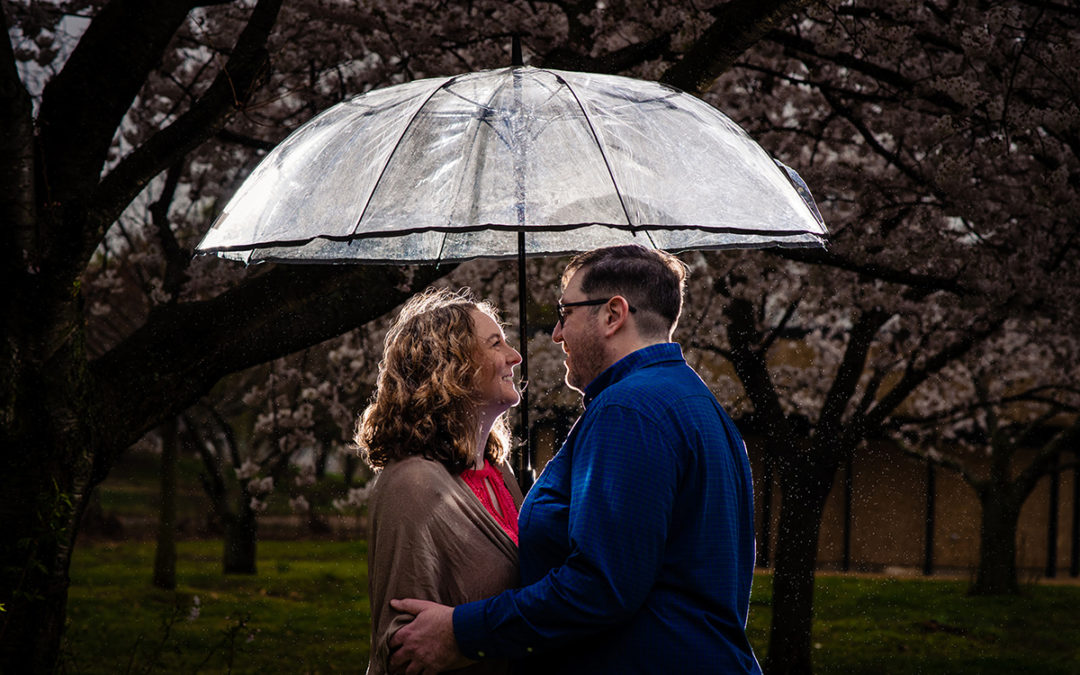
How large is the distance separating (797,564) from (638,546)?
27.8 feet

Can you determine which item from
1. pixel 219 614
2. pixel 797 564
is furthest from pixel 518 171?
pixel 219 614

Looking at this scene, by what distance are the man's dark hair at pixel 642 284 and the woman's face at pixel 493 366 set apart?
37 cm

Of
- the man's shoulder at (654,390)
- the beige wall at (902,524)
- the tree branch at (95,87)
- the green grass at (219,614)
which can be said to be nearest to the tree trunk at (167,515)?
the green grass at (219,614)

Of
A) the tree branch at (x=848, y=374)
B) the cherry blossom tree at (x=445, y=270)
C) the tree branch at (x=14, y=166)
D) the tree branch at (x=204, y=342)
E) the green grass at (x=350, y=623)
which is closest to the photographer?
the tree branch at (x=14, y=166)

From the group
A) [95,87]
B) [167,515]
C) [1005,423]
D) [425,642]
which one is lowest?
[167,515]

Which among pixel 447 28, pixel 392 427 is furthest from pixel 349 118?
pixel 447 28

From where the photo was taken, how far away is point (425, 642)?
2.17 meters

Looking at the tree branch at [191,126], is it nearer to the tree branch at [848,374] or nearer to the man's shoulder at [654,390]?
the man's shoulder at [654,390]

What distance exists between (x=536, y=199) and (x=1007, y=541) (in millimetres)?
14491

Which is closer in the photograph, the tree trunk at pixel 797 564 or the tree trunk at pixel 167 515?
the tree trunk at pixel 797 564

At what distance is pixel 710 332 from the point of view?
12648 mm

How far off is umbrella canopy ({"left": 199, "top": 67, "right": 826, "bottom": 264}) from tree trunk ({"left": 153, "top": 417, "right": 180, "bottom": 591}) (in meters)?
11.7

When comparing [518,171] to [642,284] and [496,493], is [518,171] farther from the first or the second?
[496,493]

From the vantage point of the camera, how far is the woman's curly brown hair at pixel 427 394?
7.95 feet
